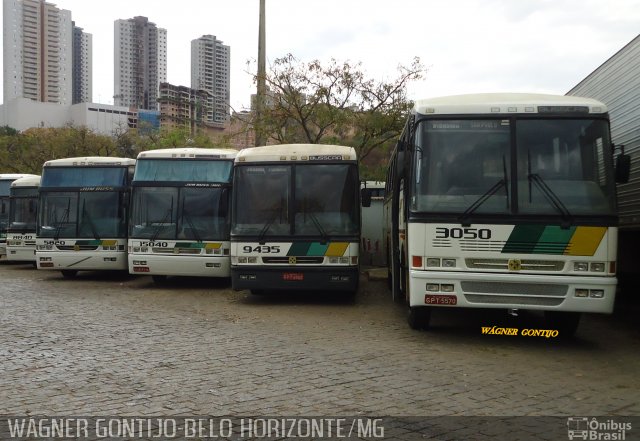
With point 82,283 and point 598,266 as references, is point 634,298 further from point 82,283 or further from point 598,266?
point 82,283

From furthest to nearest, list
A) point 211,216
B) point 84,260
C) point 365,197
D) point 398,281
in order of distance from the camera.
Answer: point 84,260 → point 211,216 → point 365,197 → point 398,281

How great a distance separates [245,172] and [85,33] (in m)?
93.9

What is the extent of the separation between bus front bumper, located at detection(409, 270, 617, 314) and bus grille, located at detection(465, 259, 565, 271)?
98mm

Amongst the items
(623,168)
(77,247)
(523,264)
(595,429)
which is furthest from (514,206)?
(77,247)

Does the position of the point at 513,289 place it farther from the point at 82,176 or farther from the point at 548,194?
the point at 82,176

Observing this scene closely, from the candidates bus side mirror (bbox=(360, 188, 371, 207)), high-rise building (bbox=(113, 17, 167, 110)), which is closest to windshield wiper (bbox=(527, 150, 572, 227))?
bus side mirror (bbox=(360, 188, 371, 207))

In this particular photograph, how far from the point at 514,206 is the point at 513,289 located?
106cm

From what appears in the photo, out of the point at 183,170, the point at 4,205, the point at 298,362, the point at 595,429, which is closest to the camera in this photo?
the point at 595,429

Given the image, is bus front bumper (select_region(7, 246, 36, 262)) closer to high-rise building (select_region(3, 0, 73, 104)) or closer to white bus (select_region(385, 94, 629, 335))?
white bus (select_region(385, 94, 629, 335))

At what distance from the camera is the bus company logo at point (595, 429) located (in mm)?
4848

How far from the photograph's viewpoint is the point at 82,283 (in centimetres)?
1669

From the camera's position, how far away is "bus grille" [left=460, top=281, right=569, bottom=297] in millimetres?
7934

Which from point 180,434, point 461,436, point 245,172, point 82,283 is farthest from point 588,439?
point 82,283

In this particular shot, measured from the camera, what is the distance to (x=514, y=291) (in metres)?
8.02
